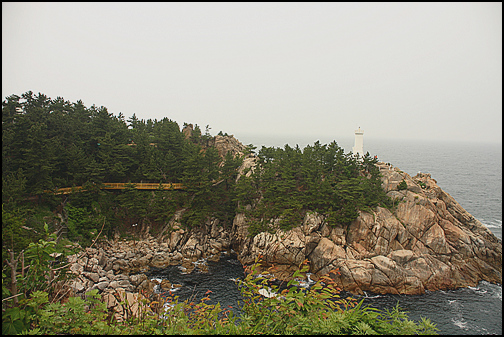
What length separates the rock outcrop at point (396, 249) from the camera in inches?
1111

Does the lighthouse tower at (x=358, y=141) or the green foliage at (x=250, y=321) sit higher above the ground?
the lighthouse tower at (x=358, y=141)

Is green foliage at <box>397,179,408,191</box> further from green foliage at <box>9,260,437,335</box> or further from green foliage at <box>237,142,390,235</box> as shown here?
green foliage at <box>9,260,437,335</box>

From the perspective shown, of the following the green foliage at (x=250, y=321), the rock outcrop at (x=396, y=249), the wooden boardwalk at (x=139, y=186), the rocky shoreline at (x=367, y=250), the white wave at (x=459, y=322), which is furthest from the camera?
the wooden boardwalk at (x=139, y=186)

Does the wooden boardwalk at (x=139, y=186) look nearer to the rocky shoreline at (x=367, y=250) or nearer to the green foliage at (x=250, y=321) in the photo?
the rocky shoreline at (x=367, y=250)

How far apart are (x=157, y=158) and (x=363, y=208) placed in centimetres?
2815

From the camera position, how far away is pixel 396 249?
30844mm

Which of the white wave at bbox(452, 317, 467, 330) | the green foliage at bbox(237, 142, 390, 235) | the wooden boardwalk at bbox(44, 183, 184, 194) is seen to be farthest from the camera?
the wooden boardwalk at bbox(44, 183, 184, 194)

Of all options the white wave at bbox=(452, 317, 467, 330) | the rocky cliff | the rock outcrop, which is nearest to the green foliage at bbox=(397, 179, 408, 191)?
the rocky cliff

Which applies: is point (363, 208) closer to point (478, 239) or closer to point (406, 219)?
point (406, 219)

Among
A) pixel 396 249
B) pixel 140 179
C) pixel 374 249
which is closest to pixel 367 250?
pixel 374 249

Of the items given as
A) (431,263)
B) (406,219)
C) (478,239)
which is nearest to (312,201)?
→ (406,219)

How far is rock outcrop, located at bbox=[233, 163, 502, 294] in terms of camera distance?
28.2 m

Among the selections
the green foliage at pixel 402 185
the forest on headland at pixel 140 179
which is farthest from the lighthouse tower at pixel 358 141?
the green foliage at pixel 402 185

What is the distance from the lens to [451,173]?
9644 centimetres
